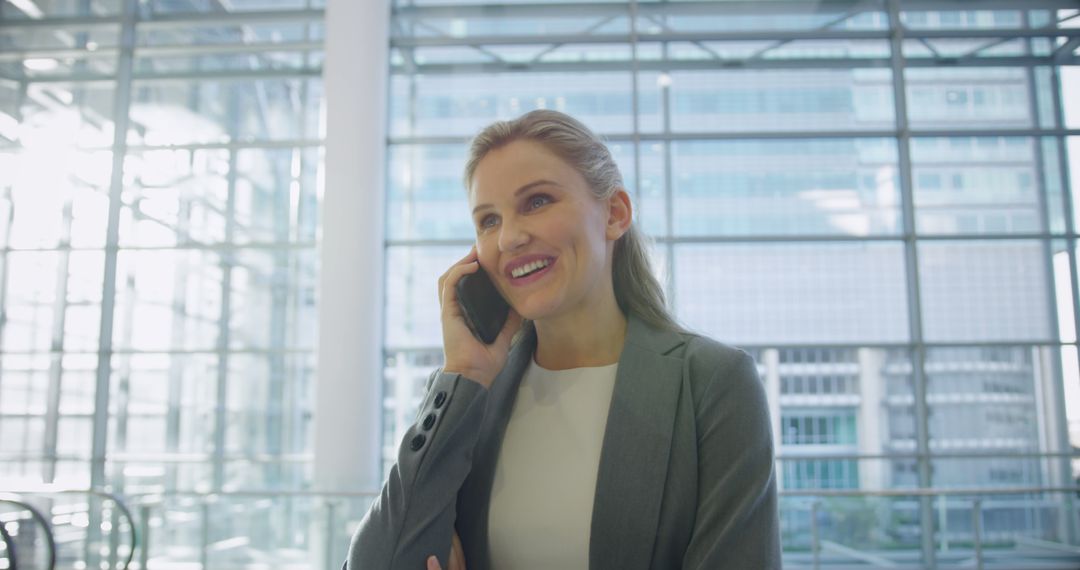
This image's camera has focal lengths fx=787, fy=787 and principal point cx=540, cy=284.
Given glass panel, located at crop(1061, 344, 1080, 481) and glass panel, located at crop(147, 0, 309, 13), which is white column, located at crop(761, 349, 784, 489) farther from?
glass panel, located at crop(147, 0, 309, 13)

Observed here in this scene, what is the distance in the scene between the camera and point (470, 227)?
886 centimetres

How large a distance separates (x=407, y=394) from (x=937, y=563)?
578cm

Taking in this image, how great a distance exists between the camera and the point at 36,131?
952cm

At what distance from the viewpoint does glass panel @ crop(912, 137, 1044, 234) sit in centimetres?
865

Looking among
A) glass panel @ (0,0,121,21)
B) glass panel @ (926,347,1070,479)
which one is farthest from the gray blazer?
glass panel @ (0,0,121,21)

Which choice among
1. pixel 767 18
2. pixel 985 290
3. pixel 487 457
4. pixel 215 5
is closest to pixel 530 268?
pixel 487 457

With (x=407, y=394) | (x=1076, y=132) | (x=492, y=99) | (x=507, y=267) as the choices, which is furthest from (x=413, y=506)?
(x=1076, y=132)

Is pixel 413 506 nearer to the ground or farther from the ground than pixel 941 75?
nearer to the ground

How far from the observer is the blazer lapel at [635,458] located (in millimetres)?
1257

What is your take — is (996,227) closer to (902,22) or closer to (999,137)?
(999,137)

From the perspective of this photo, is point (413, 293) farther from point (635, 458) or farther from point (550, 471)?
point (635, 458)

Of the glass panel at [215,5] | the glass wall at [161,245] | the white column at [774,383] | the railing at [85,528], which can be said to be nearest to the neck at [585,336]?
the railing at [85,528]

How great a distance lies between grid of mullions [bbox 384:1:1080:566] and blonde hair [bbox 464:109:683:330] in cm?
698

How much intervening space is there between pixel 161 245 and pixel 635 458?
29.6ft
